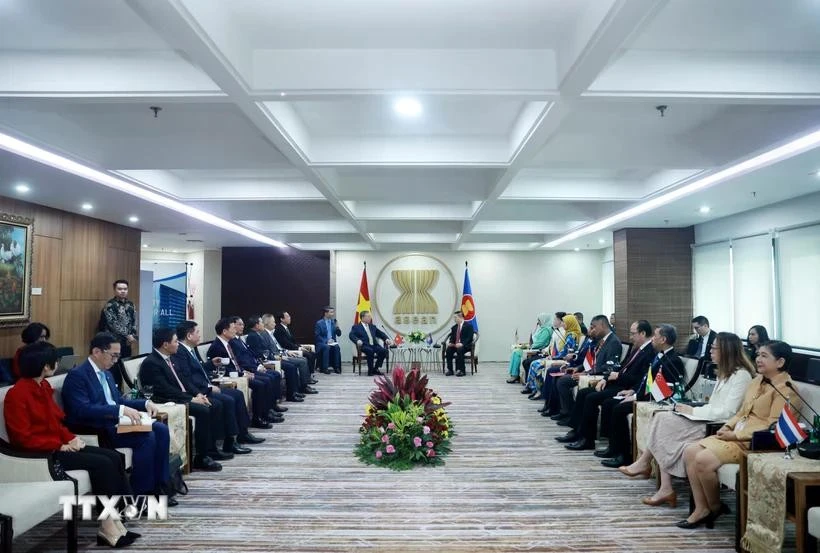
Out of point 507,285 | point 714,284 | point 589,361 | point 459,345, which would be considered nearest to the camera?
point 589,361

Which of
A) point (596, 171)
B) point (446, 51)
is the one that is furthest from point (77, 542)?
point (596, 171)

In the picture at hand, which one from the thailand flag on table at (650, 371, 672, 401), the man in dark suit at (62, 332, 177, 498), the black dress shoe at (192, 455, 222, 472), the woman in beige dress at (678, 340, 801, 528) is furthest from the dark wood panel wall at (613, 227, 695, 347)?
the man in dark suit at (62, 332, 177, 498)

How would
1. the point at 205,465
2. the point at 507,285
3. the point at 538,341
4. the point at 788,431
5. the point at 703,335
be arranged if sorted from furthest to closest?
the point at 507,285 → the point at 538,341 → the point at 703,335 → the point at 205,465 → the point at 788,431

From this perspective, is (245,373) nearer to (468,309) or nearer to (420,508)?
(420,508)

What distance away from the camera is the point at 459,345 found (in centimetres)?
1052

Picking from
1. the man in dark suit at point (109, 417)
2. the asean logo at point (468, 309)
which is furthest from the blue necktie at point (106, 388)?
the asean logo at point (468, 309)

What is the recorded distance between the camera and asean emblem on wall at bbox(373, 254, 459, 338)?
41.2ft

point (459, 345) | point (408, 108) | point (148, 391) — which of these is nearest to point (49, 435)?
point (148, 391)

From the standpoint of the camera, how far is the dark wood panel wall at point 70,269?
6.73m

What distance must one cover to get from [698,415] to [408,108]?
3.23 m

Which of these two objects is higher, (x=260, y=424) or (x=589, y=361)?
(x=589, y=361)

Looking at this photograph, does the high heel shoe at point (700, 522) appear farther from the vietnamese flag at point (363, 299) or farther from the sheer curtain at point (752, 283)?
the vietnamese flag at point (363, 299)

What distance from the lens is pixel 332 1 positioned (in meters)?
2.64

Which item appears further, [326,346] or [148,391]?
[326,346]
